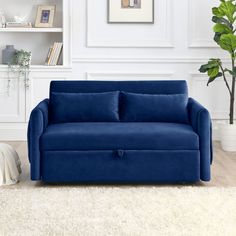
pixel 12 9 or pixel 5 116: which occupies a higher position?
pixel 12 9

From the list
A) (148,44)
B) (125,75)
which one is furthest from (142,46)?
(125,75)

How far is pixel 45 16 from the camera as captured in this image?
20.7ft

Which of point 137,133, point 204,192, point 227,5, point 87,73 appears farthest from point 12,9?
point 204,192

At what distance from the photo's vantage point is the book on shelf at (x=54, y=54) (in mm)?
6230

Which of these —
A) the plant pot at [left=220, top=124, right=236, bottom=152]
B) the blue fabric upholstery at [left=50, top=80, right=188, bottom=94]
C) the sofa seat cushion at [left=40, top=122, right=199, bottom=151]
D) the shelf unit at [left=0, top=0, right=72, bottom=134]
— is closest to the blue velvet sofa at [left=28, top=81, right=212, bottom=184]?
the sofa seat cushion at [left=40, top=122, right=199, bottom=151]

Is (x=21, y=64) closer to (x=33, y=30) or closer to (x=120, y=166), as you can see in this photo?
(x=33, y=30)

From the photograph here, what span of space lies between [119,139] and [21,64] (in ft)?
8.17

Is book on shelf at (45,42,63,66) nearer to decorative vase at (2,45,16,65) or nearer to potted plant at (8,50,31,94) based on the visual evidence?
potted plant at (8,50,31,94)

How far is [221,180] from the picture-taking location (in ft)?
14.5

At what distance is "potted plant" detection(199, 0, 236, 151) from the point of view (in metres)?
5.72

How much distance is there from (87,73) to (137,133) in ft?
7.54

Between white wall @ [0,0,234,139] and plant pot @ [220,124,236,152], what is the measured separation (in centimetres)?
70

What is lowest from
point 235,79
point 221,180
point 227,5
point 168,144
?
point 221,180

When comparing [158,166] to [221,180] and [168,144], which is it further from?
[221,180]
